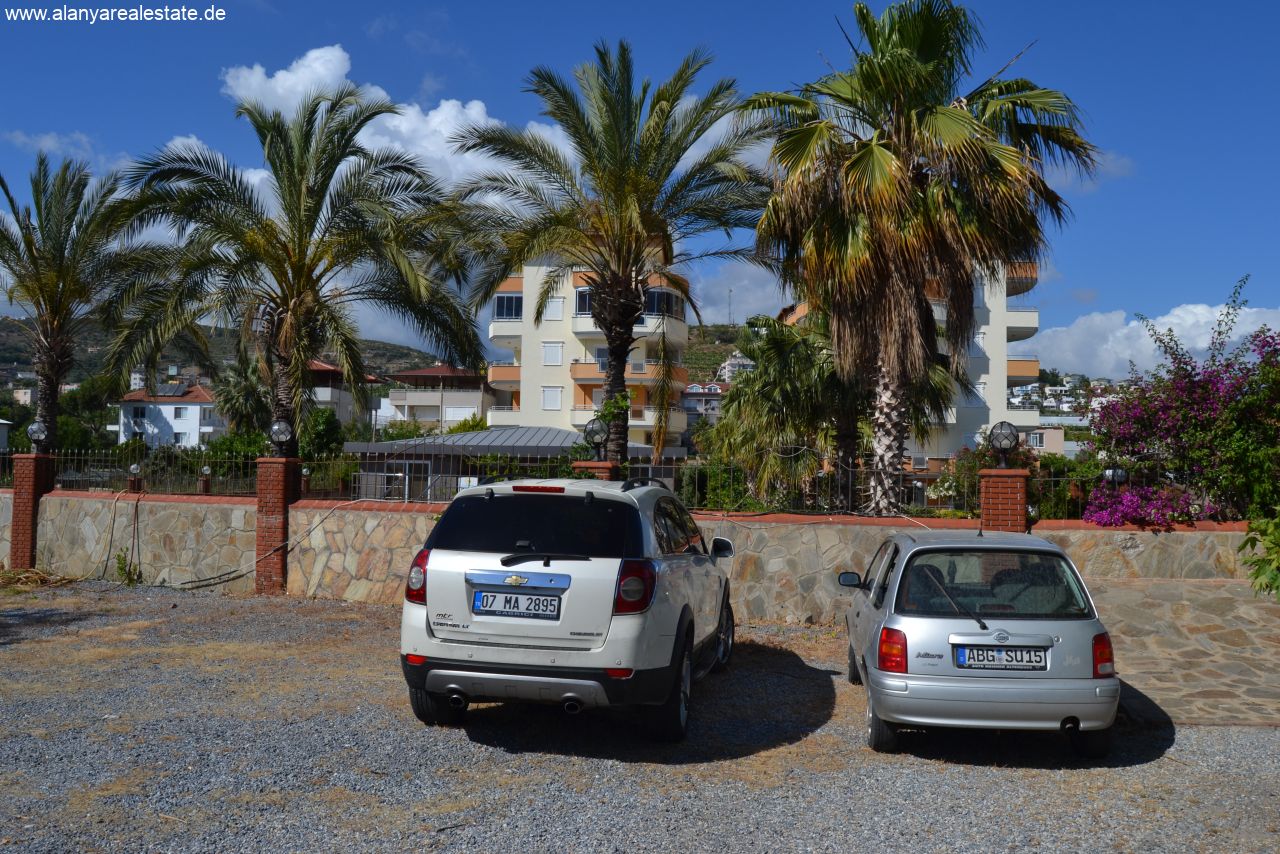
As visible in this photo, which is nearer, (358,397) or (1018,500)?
(1018,500)

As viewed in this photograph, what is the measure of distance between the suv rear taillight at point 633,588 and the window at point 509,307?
46.3 metres

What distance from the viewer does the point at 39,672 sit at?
897 centimetres

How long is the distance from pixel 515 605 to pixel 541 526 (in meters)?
0.60

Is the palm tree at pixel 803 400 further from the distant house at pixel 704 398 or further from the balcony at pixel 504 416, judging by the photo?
the distant house at pixel 704 398

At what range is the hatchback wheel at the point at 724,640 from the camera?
9.27 meters

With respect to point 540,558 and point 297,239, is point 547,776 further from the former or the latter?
point 297,239

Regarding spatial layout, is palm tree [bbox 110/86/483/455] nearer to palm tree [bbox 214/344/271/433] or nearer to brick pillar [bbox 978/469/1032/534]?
brick pillar [bbox 978/469/1032/534]

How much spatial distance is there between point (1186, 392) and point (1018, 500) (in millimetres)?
2596

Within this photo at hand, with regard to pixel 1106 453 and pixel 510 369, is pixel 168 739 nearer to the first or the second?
pixel 1106 453

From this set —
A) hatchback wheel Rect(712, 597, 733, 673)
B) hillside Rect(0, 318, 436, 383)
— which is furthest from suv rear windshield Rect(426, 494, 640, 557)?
hillside Rect(0, 318, 436, 383)

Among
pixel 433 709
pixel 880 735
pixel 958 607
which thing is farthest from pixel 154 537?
pixel 958 607

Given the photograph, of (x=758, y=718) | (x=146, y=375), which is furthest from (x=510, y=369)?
(x=758, y=718)

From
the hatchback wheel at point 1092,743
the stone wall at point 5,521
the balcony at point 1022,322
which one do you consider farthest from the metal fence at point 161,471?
the balcony at point 1022,322

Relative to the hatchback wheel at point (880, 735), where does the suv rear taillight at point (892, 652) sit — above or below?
above
